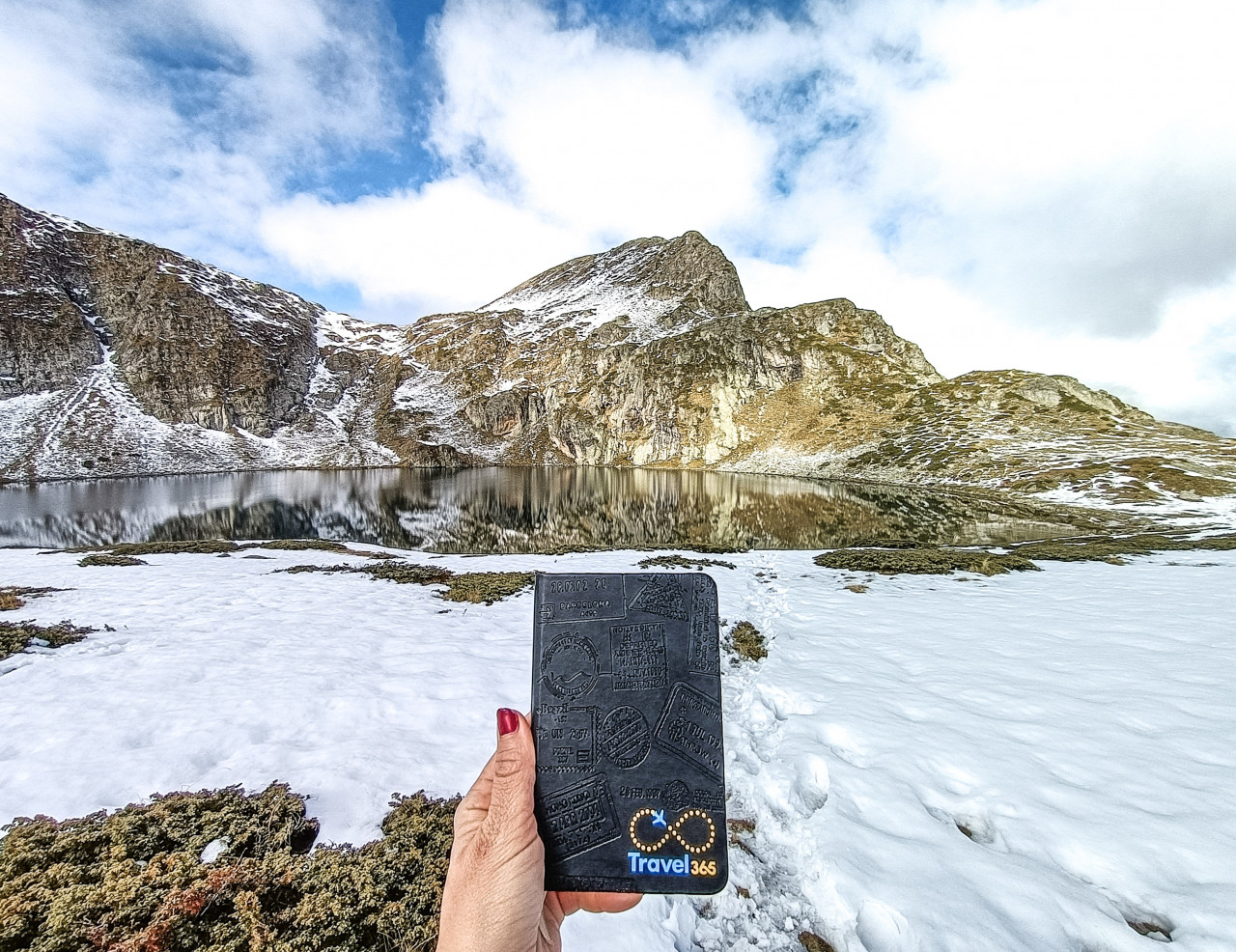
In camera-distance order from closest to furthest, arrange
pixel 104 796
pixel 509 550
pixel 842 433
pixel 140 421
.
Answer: pixel 104 796 → pixel 509 550 → pixel 842 433 → pixel 140 421

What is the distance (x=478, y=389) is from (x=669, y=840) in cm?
17817

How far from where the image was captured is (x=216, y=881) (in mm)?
4117

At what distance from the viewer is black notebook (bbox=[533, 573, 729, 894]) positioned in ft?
11.4

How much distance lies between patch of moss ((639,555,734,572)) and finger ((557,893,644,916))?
52.8ft

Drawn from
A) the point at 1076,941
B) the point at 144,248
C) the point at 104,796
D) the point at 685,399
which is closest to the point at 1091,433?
the point at 685,399

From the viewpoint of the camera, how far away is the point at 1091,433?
71188 mm

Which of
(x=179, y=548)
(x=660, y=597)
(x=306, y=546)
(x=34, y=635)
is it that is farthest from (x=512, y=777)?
(x=179, y=548)

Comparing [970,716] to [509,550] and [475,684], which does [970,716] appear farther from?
[509,550]

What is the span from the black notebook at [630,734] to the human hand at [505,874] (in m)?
0.20

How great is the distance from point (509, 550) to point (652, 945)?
86.9 ft

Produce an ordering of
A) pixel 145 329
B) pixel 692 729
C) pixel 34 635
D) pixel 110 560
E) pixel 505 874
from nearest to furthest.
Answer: pixel 505 874
pixel 692 729
pixel 34 635
pixel 110 560
pixel 145 329

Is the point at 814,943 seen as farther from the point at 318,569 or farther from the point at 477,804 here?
the point at 318,569

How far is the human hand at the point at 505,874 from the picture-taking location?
9.70 ft

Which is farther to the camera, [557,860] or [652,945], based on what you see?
[652,945]
